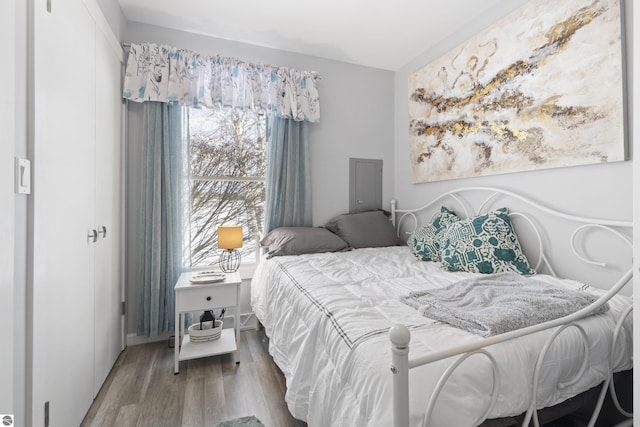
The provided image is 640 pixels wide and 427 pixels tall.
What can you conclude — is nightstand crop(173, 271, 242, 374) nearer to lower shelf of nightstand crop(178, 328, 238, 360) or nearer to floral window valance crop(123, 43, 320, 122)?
lower shelf of nightstand crop(178, 328, 238, 360)

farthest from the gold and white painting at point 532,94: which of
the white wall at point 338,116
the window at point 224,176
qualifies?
the window at point 224,176

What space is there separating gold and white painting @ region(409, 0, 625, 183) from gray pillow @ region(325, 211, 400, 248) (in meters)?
0.62

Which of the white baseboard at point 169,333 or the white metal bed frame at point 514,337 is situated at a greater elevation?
the white metal bed frame at point 514,337

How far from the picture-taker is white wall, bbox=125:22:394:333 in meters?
2.62

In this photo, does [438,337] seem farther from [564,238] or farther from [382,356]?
[564,238]

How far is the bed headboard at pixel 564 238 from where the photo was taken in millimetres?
1464

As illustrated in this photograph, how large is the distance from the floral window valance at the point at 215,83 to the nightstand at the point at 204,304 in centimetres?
146

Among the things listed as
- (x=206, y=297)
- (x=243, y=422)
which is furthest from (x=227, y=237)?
(x=243, y=422)

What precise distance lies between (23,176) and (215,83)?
1.71m

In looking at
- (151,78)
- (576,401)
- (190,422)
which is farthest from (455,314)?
(151,78)

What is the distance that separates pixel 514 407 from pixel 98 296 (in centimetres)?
207

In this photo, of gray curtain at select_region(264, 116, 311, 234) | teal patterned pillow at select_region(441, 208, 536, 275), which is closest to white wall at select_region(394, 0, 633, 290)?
teal patterned pillow at select_region(441, 208, 536, 275)

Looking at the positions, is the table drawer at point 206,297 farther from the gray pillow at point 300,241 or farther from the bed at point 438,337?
the gray pillow at point 300,241

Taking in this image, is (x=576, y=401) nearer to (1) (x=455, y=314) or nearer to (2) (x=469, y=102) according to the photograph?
(1) (x=455, y=314)
